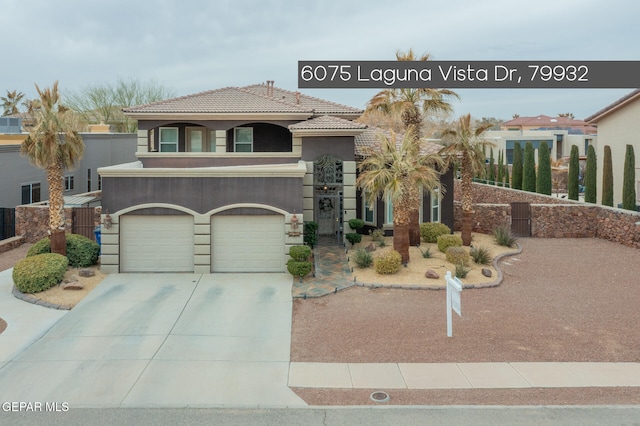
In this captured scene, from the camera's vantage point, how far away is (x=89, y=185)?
36062 mm

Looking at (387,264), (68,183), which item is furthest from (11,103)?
(387,264)

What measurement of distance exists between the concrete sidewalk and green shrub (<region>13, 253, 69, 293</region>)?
958 cm

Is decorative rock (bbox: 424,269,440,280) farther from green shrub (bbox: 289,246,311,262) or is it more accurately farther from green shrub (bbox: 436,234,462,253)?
green shrub (bbox: 289,246,311,262)

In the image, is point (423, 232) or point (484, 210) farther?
point (484, 210)

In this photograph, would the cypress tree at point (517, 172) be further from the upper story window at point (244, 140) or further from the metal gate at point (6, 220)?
the metal gate at point (6, 220)

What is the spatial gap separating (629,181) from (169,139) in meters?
24.1

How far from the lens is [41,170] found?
30.0 meters

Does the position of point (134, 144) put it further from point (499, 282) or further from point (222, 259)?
point (499, 282)

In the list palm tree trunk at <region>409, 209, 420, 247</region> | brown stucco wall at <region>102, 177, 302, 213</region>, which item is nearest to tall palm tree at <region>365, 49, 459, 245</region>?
palm tree trunk at <region>409, 209, 420, 247</region>

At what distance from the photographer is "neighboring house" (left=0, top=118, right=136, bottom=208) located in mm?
27266

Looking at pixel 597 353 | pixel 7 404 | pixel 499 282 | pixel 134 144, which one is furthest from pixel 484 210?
pixel 134 144

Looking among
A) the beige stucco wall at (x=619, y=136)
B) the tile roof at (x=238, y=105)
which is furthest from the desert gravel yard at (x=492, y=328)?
the beige stucco wall at (x=619, y=136)

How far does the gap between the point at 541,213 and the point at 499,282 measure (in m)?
10.2

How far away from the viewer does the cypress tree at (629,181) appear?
2711cm
